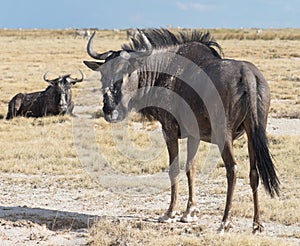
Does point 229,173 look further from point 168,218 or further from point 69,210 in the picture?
point 69,210

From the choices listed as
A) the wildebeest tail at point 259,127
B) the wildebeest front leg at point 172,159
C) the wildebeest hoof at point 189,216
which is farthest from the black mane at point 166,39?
the wildebeest hoof at point 189,216

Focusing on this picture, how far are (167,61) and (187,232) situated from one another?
2254 mm

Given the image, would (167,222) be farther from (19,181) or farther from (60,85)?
(60,85)

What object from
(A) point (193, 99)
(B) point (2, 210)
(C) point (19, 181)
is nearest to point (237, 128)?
(A) point (193, 99)

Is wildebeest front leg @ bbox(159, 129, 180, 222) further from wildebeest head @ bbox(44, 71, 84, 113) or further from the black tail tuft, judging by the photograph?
wildebeest head @ bbox(44, 71, 84, 113)

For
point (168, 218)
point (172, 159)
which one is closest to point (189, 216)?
point (168, 218)

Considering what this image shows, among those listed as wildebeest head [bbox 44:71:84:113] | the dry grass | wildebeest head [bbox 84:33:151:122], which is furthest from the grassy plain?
wildebeest head [bbox 84:33:151:122]

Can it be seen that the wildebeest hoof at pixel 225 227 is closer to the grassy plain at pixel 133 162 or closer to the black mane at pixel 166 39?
the grassy plain at pixel 133 162

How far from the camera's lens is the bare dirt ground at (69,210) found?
697 centimetres

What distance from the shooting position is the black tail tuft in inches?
265

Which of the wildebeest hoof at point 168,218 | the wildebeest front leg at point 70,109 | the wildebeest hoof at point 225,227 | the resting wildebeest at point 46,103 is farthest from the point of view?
the wildebeest front leg at point 70,109

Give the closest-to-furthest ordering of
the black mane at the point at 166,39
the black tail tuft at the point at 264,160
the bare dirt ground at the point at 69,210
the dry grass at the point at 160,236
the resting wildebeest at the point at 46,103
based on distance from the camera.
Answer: the dry grass at the point at 160,236, the black tail tuft at the point at 264,160, the bare dirt ground at the point at 69,210, the black mane at the point at 166,39, the resting wildebeest at the point at 46,103

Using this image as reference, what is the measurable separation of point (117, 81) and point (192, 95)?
96 cm

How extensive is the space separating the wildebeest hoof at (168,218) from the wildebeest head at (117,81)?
150 cm
